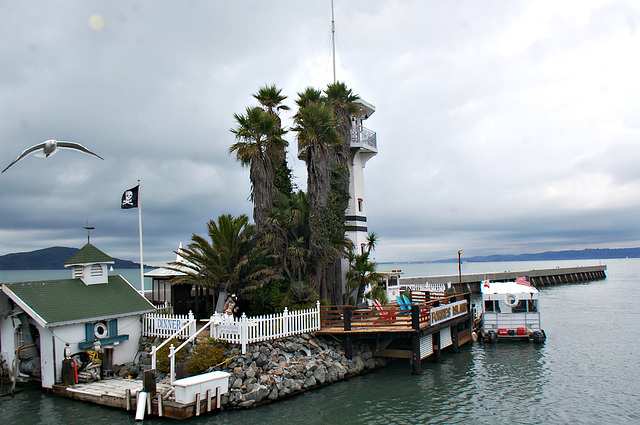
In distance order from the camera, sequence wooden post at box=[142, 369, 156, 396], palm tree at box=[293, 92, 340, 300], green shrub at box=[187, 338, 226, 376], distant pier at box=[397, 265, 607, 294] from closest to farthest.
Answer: wooden post at box=[142, 369, 156, 396] < green shrub at box=[187, 338, 226, 376] < palm tree at box=[293, 92, 340, 300] < distant pier at box=[397, 265, 607, 294]

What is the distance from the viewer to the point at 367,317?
20375 mm

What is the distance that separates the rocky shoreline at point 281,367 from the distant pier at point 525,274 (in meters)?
33.4

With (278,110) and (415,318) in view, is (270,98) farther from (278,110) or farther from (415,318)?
(415,318)

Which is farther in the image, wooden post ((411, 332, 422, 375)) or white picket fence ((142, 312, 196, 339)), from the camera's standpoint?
wooden post ((411, 332, 422, 375))

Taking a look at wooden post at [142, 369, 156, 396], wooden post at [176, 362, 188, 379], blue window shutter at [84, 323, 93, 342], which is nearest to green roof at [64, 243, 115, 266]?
blue window shutter at [84, 323, 93, 342]

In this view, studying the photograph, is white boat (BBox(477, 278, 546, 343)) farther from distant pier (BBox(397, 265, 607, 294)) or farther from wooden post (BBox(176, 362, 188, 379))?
distant pier (BBox(397, 265, 607, 294))

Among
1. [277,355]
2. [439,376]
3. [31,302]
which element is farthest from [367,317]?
[31,302]

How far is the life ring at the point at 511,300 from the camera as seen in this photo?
86.4ft

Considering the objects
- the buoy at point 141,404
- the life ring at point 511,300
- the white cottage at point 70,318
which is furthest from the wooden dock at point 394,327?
the white cottage at point 70,318

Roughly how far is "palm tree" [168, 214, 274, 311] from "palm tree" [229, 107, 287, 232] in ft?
4.64

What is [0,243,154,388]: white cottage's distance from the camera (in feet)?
53.9

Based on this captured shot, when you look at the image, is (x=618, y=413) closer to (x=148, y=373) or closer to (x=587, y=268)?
(x=148, y=373)

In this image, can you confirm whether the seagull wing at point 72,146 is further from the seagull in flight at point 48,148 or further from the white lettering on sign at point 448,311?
the white lettering on sign at point 448,311

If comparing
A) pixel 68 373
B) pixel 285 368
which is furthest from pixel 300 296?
pixel 68 373
